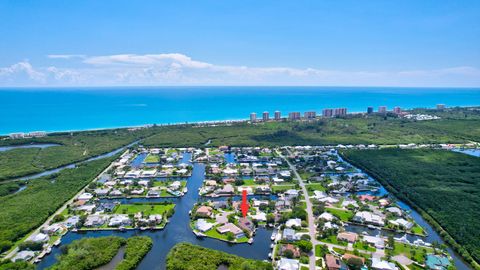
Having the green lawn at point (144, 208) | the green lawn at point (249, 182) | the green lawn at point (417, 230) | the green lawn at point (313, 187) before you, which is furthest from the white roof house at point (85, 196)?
the green lawn at point (417, 230)

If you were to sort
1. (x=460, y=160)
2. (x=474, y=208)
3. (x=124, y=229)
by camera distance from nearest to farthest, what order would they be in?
(x=124, y=229), (x=474, y=208), (x=460, y=160)

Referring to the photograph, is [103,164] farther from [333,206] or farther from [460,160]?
[460,160]

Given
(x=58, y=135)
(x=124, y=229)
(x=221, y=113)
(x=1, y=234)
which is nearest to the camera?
(x=1, y=234)

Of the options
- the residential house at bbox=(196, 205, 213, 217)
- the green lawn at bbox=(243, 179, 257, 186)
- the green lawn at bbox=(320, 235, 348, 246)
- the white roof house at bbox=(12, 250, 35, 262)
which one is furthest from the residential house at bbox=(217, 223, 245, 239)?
the white roof house at bbox=(12, 250, 35, 262)

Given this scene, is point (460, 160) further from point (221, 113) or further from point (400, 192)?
point (221, 113)

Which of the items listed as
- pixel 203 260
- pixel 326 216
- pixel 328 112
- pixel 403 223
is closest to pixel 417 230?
pixel 403 223

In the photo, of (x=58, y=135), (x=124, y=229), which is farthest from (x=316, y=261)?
(x=58, y=135)

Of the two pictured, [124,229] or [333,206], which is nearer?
[124,229]
